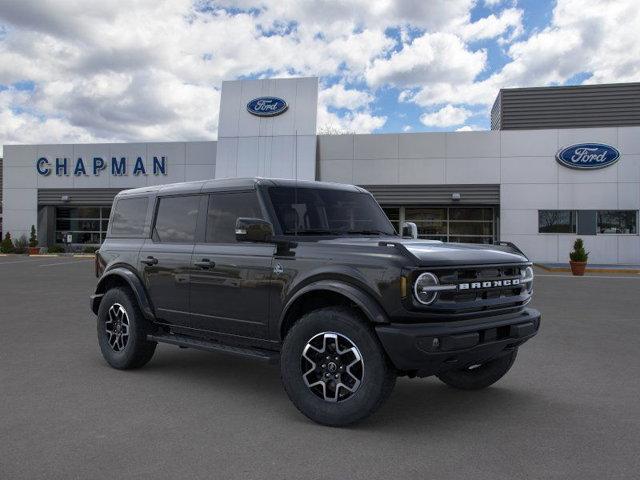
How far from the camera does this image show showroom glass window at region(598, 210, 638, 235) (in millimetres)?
26281

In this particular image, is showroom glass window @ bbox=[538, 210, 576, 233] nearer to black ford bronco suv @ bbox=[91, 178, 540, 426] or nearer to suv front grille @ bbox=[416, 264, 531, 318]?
black ford bronco suv @ bbox=[91, 178, 540, 426]

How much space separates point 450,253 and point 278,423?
1834mm

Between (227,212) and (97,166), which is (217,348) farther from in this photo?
(97,166)

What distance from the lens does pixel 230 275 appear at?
5168 mm

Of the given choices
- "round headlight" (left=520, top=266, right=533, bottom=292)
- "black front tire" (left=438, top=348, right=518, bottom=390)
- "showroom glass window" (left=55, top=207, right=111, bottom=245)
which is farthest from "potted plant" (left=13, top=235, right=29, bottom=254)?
"round headlight" (left=520, top=266, right=533, bottom=292)

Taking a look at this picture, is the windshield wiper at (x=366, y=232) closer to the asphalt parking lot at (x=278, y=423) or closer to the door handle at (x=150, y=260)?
the asphalt parking lot at (x=278, y=423)

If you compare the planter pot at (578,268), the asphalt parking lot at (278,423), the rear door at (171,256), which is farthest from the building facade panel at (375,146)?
the rear door at (171,256)

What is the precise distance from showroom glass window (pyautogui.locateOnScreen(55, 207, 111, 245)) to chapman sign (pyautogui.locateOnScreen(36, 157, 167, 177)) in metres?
2.56

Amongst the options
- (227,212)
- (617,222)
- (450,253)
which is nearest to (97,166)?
(617,222)

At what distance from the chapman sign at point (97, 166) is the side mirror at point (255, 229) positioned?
27735 millimetres

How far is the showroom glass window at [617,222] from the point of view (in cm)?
2628

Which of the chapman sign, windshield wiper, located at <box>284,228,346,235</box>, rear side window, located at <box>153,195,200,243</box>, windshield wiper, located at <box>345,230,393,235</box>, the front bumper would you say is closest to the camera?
the front bumper

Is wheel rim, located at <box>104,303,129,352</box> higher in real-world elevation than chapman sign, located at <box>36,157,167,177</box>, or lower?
lower

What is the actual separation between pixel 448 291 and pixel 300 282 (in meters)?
1.15
